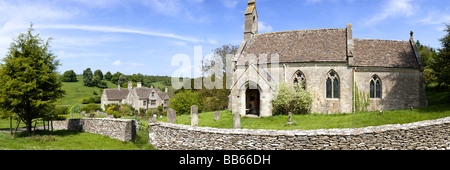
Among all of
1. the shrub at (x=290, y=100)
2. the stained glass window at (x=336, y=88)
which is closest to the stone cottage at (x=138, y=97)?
the shrub at (x=290, y=100)

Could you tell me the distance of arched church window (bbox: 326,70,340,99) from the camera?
26.5 m

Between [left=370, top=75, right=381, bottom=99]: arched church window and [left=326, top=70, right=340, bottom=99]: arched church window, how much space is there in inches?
153

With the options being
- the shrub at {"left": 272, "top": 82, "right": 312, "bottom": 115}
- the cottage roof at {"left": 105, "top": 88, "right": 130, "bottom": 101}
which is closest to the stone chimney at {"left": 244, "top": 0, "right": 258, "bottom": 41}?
the shrub at {"left": 272, "top": 82, "right": 312, "bottom": 115}

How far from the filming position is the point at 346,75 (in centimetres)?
2603

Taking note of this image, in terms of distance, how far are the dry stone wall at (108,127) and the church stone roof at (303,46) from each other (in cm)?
1538

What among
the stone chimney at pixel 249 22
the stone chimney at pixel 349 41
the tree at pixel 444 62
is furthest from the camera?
the stone chimney at pixel 249 22

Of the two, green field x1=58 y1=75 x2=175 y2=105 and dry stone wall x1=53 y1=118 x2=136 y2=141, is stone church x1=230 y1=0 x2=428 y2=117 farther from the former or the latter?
green field x1=58 y1=75 x2=175 y2=105

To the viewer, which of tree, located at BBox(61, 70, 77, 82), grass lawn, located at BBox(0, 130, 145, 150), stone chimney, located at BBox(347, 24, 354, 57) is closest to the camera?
grass lawn, located at BBox(0, 130, 145, 150)

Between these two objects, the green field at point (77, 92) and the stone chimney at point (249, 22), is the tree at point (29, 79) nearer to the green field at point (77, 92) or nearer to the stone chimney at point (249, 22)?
the stone chimney at point (249, 22)

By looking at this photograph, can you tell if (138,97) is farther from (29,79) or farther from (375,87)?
(375,87)

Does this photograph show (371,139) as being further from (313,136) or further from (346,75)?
(346,75)

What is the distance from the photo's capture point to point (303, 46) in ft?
93.2

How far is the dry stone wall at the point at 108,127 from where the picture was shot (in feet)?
56.9
